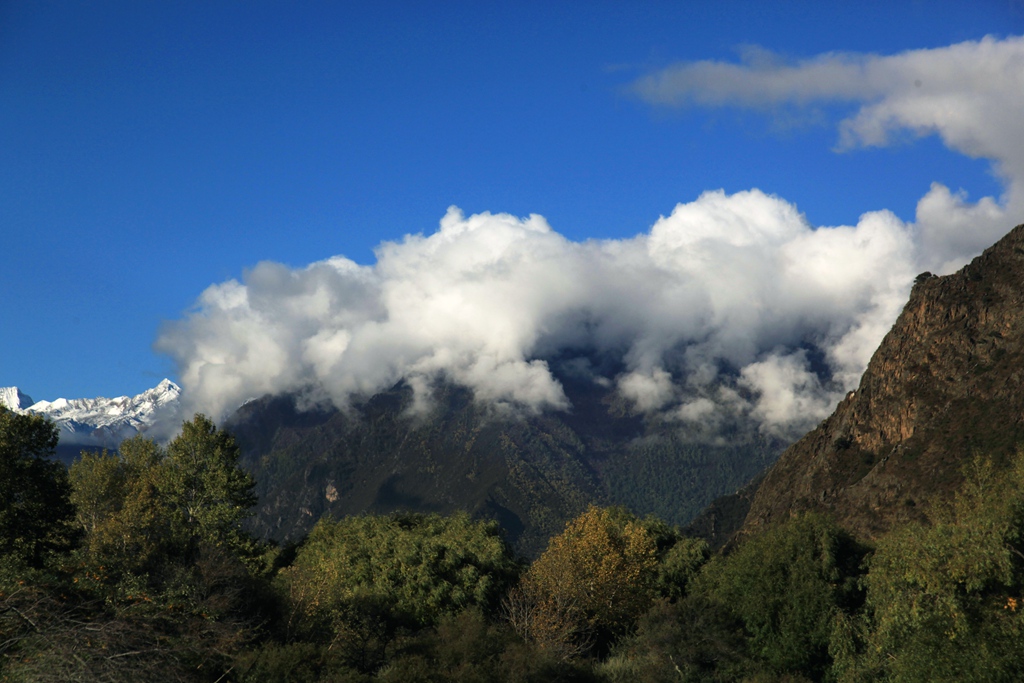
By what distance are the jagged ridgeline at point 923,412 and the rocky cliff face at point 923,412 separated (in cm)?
23

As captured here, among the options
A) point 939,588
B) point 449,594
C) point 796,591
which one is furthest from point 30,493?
point 939,588

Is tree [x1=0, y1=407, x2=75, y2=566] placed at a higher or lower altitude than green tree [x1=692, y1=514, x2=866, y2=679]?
higher

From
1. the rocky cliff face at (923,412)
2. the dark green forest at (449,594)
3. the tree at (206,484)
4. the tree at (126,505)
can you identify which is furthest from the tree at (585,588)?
the rocky cliff face at (923,412)

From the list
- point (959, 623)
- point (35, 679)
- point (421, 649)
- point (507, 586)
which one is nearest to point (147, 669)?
point (35, 679)

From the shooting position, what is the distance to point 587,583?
61.8 metres

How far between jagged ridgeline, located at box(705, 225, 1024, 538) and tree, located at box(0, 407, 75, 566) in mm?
89633

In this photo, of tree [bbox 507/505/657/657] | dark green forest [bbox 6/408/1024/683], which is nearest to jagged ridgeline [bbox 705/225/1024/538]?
tree [bbox 507/505/657/657]

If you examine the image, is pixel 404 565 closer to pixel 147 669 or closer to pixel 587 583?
pixel 587 583

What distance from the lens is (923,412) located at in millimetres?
136875

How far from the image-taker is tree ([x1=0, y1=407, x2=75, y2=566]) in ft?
151

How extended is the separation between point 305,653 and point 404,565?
27.1 metres

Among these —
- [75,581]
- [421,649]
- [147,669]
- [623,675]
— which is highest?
[75,581]

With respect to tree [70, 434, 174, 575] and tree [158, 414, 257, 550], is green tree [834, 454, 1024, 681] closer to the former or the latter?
tree [70, 434, 174, 575]

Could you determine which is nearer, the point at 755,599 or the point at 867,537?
the point at 755,599
